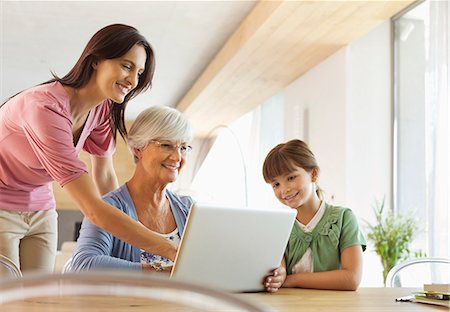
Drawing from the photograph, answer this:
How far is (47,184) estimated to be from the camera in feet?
7.55

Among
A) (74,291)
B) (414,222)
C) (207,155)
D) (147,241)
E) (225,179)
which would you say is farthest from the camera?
(207,155)

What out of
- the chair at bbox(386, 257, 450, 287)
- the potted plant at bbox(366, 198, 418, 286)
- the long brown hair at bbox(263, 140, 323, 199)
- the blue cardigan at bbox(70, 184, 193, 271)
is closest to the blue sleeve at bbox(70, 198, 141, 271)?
the blue cardigan at bbox(70, 184, 193, 271)

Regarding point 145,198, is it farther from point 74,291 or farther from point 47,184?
point 74,291

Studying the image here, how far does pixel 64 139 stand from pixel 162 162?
1.00ft

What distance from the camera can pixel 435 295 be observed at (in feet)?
5.39

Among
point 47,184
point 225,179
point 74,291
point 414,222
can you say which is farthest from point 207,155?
point 74,291

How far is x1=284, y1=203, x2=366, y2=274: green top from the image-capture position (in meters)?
2.12

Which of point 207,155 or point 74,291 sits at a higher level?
point 207,155

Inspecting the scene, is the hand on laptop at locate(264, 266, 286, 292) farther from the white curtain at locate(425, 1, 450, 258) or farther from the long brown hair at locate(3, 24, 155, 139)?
the white curtain at locate(425, 1, 450, 258)

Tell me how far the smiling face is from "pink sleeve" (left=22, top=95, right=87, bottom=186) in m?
0.22

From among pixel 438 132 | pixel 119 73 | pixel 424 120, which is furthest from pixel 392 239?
pixel 119 73

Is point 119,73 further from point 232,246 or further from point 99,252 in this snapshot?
point 232,246

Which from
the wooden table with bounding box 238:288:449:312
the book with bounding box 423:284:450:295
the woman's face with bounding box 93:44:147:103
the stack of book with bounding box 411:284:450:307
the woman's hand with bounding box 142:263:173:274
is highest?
the woman's face with bounding box 93:44:147:103

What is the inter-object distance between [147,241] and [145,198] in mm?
331
